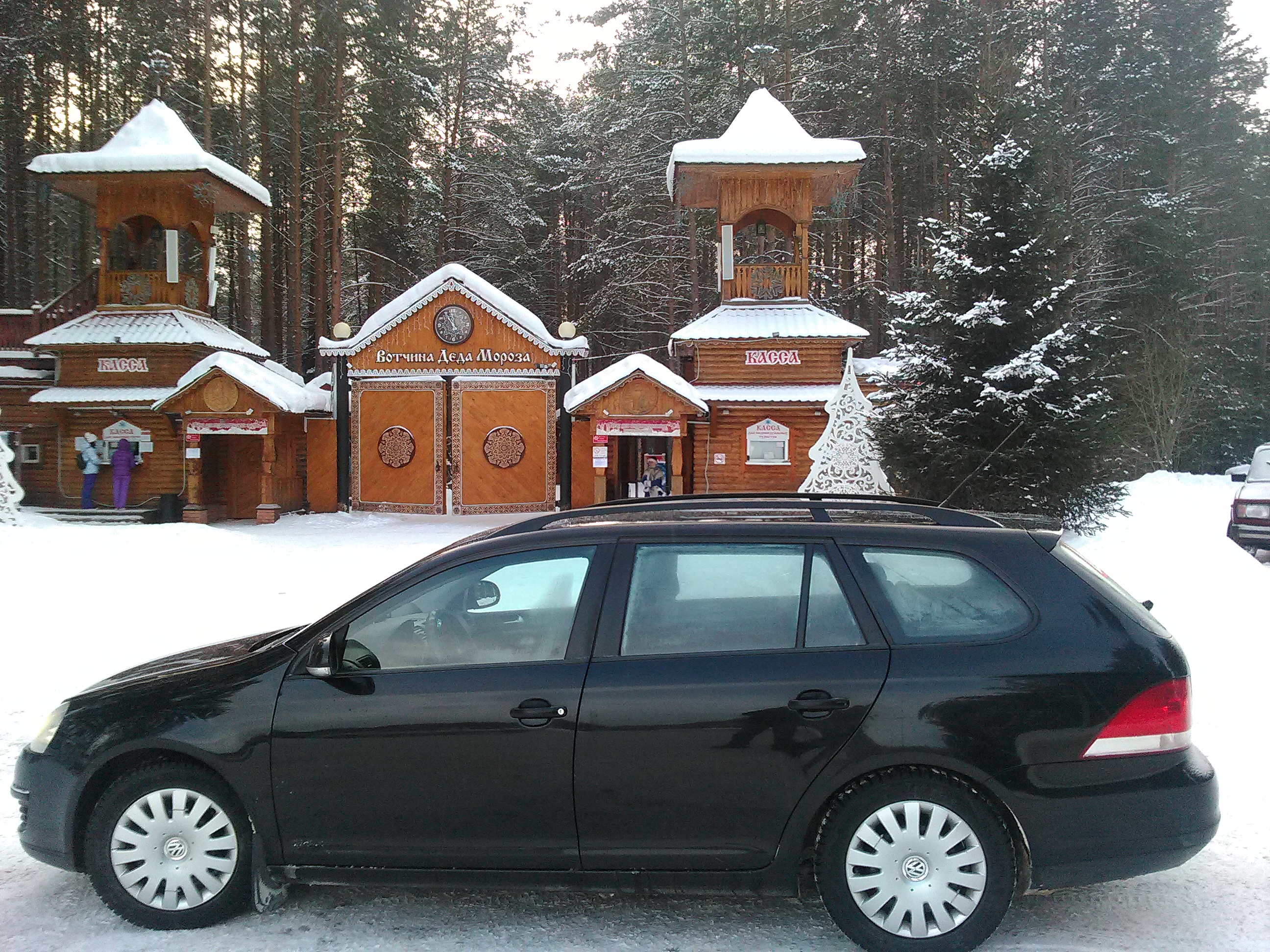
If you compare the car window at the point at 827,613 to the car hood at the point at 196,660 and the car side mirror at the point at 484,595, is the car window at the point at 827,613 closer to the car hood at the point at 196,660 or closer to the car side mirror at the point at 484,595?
the car side mirror at the point at 484,595

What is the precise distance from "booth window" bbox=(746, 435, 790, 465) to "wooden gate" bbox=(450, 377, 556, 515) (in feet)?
14.9

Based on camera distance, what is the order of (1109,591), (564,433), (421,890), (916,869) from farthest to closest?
(564,433), (421,890), (1109,591), (916,869)

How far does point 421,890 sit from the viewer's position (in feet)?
12.4

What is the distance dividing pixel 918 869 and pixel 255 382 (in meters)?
18.0

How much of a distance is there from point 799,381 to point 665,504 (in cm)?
1615

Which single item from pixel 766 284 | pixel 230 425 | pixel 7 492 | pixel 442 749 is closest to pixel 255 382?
pixel 230 425

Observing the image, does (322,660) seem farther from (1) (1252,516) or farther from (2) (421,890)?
(1) (1252,516)

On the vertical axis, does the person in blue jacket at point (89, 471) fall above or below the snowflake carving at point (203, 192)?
below

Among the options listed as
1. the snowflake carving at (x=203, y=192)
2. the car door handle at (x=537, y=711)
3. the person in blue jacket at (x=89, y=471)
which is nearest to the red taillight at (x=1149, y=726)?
the car door handle at (x=537, y=711)

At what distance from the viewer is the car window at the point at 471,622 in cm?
346

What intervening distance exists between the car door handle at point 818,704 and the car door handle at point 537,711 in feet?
2.67

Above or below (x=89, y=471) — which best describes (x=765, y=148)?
above

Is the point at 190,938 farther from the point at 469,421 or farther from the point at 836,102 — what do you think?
the point at 836,102

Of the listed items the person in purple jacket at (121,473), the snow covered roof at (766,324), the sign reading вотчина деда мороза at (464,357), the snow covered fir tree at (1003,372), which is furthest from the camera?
the sign reading вотчина деда мороза at (464,357)
